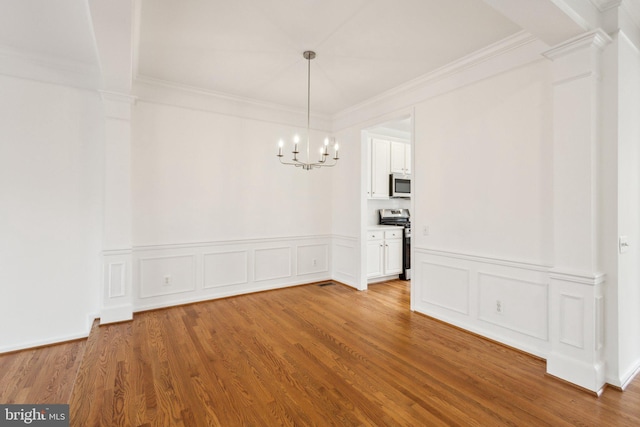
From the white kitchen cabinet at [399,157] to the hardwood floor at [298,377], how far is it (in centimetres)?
303

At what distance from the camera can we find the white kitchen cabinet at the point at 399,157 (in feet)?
18.8

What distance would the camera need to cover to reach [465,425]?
1864 millimetres

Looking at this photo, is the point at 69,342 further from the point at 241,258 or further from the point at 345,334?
the point at 345,334

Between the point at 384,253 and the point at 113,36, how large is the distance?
4586mm

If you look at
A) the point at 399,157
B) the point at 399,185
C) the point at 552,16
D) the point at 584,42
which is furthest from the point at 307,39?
the point at 399,185

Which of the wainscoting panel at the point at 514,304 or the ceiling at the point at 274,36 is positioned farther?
the wainscoting panel at the point at 514,304

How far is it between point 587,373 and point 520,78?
8.37 ft

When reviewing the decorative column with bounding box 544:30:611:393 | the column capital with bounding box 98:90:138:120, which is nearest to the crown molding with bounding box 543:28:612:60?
the decorative column with bounding box 544:30:611:393

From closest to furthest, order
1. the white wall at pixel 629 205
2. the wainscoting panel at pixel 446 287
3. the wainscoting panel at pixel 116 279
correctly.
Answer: the white wall at pixel 629 205, the wainscoting panel at pixel 446 287, the wainscoting panel at pixel 116 279

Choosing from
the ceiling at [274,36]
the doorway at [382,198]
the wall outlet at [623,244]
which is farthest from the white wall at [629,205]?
the doorway at [382,198]

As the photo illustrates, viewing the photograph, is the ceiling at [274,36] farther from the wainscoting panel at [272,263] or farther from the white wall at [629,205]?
the wainscoting panel at [272,263]

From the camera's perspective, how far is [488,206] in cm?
312

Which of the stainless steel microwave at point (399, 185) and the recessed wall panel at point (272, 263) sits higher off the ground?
the stainless steel microwave at point (399, 185)

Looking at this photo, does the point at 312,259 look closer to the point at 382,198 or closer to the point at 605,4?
the point at 382,198
